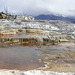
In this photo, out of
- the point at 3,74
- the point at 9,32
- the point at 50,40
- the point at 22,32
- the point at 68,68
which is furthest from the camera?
the point at 22,32

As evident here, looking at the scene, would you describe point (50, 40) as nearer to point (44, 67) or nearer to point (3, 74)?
point (44, 67)

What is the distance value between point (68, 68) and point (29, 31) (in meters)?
11.9

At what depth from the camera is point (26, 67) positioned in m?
5.02

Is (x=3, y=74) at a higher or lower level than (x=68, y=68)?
higher

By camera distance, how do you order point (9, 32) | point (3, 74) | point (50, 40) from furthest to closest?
point (9, 32), point (50, 40), point (3, 74)

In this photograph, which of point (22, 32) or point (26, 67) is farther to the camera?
point (22, 32)

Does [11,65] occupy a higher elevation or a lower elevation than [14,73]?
lower

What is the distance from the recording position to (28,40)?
1152 cm

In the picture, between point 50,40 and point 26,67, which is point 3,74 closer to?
point 26,67

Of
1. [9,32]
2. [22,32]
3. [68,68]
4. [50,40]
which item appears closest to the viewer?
[68,68]

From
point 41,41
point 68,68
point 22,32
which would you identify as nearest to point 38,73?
point 68,68

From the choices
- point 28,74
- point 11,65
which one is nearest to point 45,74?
point 28,74

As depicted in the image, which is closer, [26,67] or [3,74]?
[3,74]

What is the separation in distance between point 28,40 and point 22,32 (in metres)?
4.76
